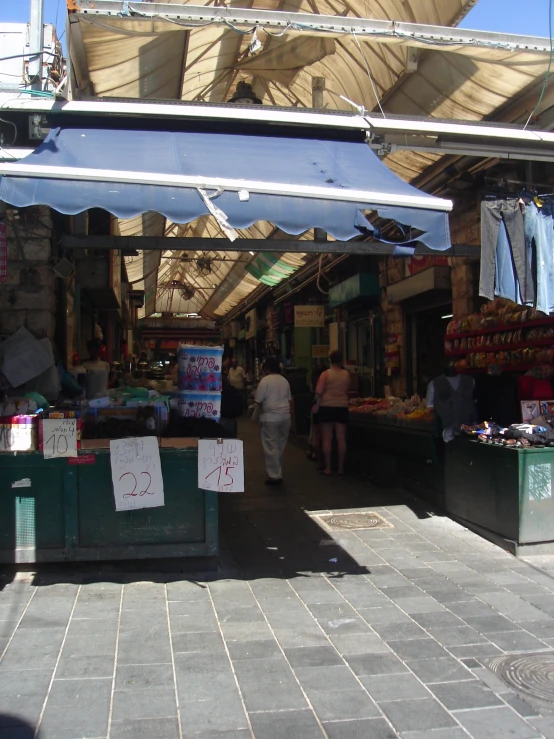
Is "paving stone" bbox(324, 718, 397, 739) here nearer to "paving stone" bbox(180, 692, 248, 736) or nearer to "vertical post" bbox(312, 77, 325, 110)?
"paving stone" bbox(180, 692, 248, 736)

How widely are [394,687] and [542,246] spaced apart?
4.39 meters

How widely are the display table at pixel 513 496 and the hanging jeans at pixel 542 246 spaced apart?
→ 144 cm

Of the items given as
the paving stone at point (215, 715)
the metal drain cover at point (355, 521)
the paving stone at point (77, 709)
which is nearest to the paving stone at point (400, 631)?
the paving stone at point (215, 715)

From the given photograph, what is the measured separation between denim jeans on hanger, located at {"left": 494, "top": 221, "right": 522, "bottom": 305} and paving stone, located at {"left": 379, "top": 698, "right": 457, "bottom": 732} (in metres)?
3.95

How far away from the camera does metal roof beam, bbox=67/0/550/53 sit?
205 inches

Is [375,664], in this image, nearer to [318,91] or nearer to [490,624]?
[490,624]

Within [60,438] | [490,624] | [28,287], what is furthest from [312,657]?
[28,287]

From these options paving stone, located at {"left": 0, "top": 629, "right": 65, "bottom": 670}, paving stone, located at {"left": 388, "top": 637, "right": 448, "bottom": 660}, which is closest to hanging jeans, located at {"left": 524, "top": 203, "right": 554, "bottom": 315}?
paving stone, located at {"left": 388, "top": 637, "right": 448, "bottom": 660}

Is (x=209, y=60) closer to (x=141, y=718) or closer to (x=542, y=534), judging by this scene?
(x=542, y=534)

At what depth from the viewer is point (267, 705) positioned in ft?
11.1

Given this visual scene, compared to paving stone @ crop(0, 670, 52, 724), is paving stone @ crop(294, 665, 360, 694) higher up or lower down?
lower down

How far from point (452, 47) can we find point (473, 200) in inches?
158

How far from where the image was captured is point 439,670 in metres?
3.78

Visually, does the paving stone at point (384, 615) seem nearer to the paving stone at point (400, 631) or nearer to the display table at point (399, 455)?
the paving stone at point (400, 631)
